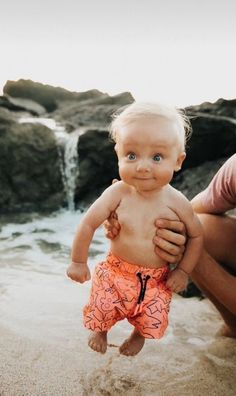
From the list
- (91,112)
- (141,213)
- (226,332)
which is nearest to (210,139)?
(91,112)

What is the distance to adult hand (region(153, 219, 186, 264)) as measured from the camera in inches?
79.9

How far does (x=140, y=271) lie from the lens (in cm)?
205

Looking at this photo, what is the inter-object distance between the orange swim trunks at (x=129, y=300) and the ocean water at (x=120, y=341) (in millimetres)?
455

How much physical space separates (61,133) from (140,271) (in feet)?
25.1

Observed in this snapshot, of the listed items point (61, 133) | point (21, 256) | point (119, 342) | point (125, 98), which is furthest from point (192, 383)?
point (125, 98)

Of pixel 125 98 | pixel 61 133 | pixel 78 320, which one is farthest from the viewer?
pixel 125 98

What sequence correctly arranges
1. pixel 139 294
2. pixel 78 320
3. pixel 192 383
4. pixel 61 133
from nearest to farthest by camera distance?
pixel 139 294
pixel 192 383
pixel 78 320
pixel 61 133

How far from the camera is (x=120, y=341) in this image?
9.43ft

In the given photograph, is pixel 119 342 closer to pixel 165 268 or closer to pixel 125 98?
pixel 165 268

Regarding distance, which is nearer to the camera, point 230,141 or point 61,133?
point 230,141

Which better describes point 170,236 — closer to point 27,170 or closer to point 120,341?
point 120,341

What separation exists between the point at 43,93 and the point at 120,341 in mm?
12979

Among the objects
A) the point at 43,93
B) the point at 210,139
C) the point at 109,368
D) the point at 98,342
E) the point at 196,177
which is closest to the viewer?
the point at 98,342

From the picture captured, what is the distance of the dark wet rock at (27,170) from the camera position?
842 centimetres
